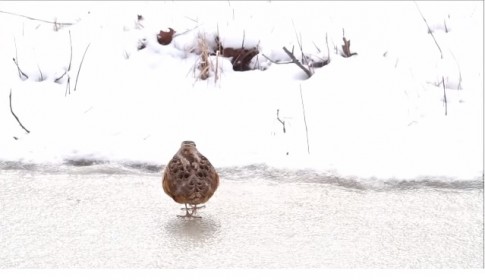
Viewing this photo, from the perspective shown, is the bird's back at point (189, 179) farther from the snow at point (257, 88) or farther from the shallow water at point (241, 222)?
the snow at point (257, 88)

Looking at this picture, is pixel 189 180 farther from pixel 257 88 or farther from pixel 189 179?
pixel 257 88

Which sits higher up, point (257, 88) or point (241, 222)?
point (257, 88)

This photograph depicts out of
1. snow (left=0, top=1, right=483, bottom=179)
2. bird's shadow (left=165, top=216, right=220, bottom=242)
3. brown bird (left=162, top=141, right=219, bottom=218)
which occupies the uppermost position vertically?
snow (left=0, top=1, right=483, bottom=179)

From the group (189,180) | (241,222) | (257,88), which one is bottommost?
(241,222)

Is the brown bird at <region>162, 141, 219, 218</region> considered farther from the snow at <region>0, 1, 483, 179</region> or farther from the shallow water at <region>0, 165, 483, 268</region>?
the snow at <region>0, 1, 483, 179</region>

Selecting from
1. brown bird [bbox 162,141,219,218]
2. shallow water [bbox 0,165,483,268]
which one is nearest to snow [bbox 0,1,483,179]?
shallow water [bbox 0,165,483,268]

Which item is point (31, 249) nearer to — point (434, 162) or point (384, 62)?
point (434, 162)

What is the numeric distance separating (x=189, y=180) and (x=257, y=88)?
60.0 inches

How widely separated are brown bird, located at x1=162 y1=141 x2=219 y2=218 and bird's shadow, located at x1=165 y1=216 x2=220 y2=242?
0.16 feet

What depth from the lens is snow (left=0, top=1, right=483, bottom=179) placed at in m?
4.27

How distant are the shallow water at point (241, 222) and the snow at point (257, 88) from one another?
7.5 inches

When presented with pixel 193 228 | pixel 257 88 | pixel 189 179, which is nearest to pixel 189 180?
pixel 189 179

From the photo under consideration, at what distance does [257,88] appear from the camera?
4.94 m

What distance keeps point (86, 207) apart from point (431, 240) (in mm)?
1486
